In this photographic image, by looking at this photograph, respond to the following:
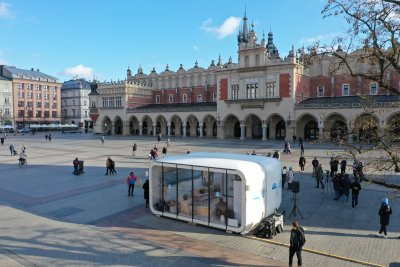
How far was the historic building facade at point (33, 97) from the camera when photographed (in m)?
89.9

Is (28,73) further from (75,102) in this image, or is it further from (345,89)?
(345,89)

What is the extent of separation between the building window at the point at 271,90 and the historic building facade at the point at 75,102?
75111 mm

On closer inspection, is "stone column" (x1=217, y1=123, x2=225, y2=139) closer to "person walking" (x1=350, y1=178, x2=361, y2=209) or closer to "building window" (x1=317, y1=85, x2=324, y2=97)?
"building window" (x1=317, y1=85, x2=324, y2=97)

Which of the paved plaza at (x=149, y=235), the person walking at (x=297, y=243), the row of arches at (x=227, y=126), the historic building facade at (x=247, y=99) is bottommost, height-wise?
the paved plaza at (x=149, y=235)

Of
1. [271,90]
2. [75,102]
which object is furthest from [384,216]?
[75,102]

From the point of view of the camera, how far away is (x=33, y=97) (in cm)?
9369

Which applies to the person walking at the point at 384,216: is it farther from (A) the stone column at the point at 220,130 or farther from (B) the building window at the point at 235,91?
(A) the stone column at the point at 220,130

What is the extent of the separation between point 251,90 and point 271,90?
324cm

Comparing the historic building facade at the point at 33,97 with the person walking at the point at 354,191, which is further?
the historic building facade at the point at 33,97

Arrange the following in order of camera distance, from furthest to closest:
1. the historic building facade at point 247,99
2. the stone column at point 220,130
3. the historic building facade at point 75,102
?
the historic building facade at point 75,102, the stone column at point 220,130, the historic building facade at point 247,99

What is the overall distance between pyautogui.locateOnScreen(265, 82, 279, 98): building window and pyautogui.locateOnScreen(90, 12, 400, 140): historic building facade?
10 cm

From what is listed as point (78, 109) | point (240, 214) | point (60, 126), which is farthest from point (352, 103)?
point (78, 109)

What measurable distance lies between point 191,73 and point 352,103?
33.6 m

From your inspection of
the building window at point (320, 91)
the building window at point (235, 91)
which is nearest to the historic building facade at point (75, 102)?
the building window at point (235, 91)
